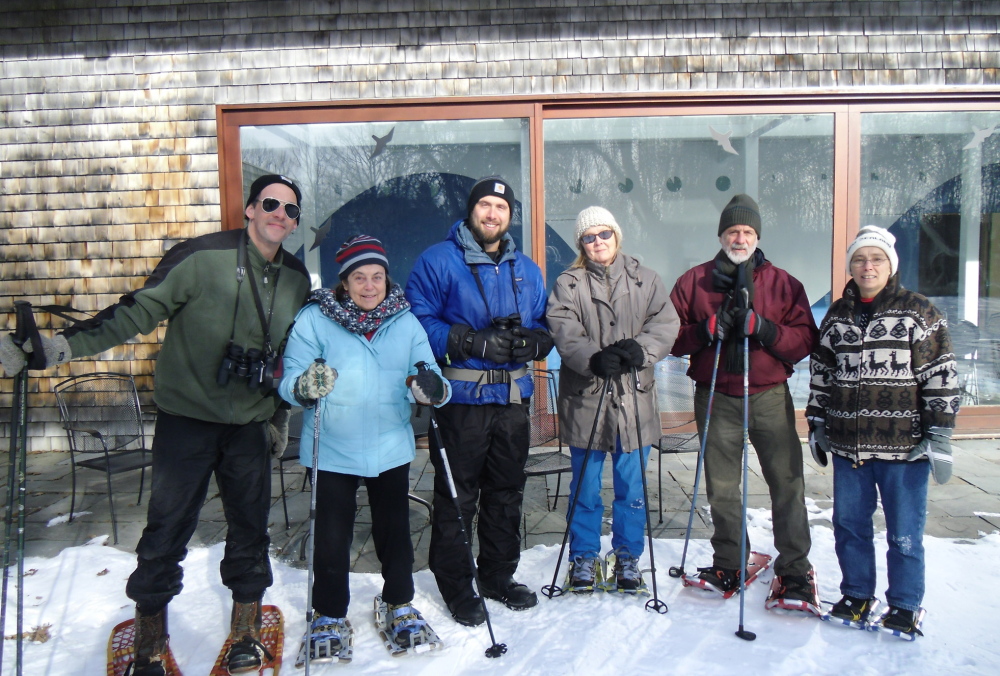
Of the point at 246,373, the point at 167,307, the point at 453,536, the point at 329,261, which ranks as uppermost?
the point at 329,261

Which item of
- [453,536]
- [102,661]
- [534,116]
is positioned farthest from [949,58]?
[102,661]

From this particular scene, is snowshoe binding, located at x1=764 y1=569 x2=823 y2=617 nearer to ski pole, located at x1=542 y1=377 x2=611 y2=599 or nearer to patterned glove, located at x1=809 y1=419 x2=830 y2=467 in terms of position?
patterned glove, located at x1=809 y1=419 x2=830 y2=467

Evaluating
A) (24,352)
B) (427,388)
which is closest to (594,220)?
(427,388)

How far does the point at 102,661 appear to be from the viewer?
266 cm

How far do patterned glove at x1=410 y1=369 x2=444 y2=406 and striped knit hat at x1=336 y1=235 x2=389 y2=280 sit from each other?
0.49 metres

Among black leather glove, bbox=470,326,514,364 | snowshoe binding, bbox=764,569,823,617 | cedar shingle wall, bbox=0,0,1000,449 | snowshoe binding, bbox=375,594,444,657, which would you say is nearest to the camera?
snowshoe binding, bbox=375,594,444,657

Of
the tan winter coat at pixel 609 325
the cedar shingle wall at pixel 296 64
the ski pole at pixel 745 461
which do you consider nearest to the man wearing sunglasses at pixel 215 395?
the tan winter coat at pixel 609 325

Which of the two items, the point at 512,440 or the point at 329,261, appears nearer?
the point at 512,440

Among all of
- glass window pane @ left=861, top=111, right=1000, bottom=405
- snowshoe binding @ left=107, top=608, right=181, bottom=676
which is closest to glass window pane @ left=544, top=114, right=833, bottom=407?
glass window pane @ left=861, top=111, right=1000, bottom=405

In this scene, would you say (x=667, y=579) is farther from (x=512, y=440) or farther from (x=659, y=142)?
(x=659, y=142)

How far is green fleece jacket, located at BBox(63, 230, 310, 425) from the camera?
2508 millimetres

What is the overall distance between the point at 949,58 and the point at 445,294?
218 inches

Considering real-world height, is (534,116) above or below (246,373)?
above

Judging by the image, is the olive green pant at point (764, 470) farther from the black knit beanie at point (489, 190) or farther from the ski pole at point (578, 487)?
the black knit beanie at point (489, 190)
